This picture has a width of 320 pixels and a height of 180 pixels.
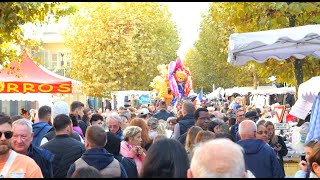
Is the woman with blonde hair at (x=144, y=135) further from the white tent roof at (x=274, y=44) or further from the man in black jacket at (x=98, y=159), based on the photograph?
the man in black jacket at (x=98, y=159)

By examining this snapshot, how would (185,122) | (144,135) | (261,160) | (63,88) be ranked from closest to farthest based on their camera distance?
(261,160) < (144,135) < (185,122) < (63,88)

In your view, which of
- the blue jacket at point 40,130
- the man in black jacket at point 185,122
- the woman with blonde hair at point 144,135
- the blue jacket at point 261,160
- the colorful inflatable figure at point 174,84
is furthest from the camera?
the colorful inflatable figure at point 174,84

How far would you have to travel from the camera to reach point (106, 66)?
49.7m

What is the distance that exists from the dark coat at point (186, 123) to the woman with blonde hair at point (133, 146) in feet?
10.1

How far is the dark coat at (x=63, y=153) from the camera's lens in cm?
791

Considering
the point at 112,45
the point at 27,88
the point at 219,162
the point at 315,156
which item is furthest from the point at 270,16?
the point at 112,45

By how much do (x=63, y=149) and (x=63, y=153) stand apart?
5 cm

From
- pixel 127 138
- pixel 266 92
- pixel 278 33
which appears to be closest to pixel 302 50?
pixel 278 33

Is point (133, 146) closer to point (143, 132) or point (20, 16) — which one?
point (143, 132)

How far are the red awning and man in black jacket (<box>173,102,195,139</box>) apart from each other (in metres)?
5.78

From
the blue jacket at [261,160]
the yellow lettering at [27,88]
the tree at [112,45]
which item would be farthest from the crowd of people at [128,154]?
the tree at [112,45]

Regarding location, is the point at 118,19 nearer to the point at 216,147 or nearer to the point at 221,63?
the point at 221,63

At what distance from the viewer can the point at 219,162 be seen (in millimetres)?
3541

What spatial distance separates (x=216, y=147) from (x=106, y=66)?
152 feet
